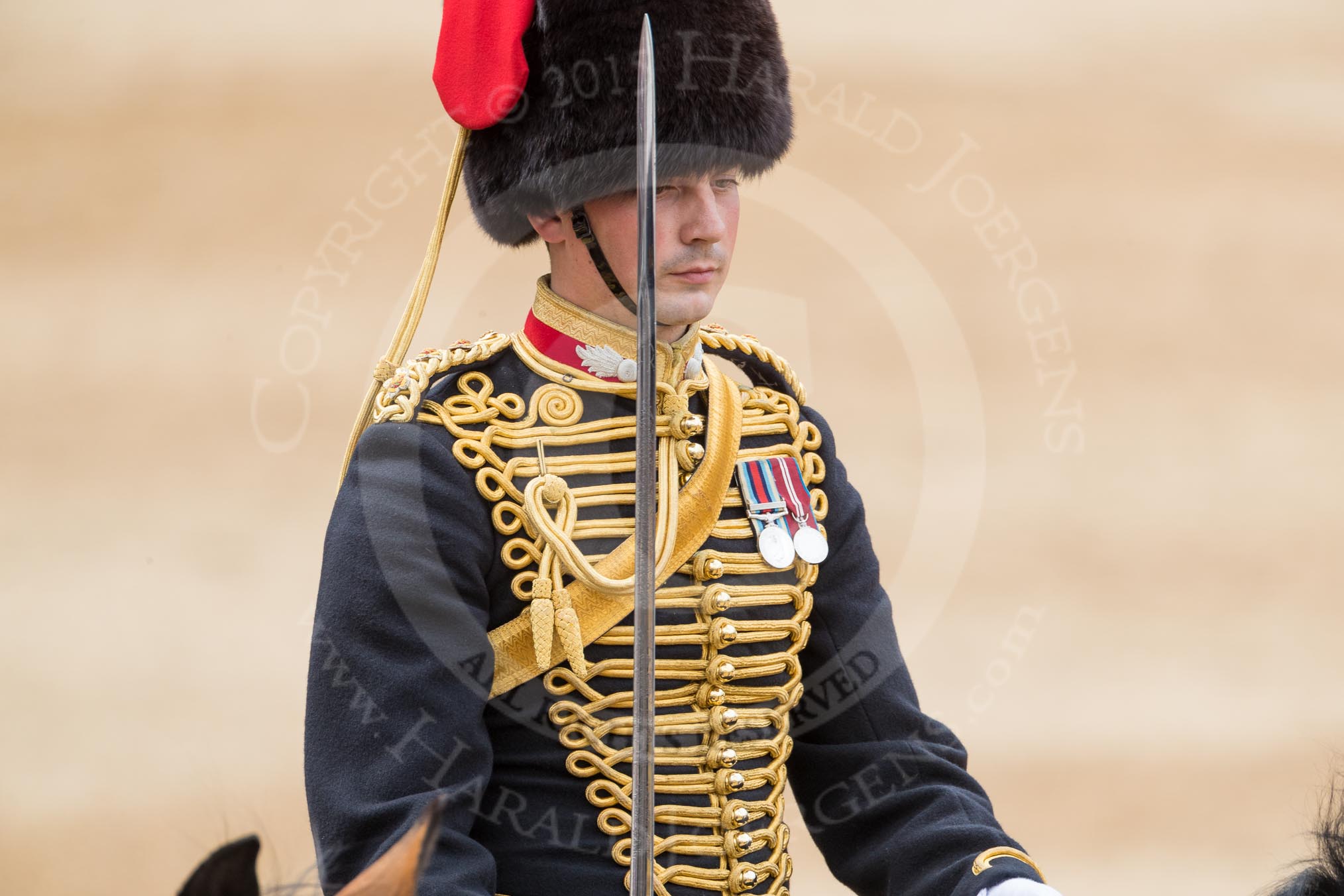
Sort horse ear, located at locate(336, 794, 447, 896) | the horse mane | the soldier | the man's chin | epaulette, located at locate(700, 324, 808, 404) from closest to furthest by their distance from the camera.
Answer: horse ear, located at locate(336, 794, 447, 896) < the horse mane < the soldier < the man's chin < epaulette, located at locate(700, 324, 808, 404)

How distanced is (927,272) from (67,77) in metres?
1.70

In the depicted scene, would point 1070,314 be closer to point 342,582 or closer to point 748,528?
point 748,528

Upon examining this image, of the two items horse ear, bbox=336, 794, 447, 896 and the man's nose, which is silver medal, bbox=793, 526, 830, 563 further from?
horse ear, bbox=336, 794, 447, 896

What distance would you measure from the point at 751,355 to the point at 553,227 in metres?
0.27

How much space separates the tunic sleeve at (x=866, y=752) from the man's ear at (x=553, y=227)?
0.36 meters

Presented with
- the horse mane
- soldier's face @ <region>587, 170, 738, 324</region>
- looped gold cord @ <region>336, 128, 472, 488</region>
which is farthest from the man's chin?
the horse mane

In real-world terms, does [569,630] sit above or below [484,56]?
below

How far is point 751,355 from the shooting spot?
5.22ft

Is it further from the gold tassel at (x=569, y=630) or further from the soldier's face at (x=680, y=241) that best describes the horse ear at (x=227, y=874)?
the soldier's face at (x=680, y=241)

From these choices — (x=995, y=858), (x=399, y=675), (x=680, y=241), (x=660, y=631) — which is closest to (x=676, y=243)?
(x=680, y=241)

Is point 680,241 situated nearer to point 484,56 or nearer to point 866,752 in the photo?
point 484,56

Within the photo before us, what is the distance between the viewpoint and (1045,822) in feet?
9.63

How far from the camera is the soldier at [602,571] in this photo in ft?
4.15

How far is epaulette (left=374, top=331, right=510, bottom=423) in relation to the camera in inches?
53.5
